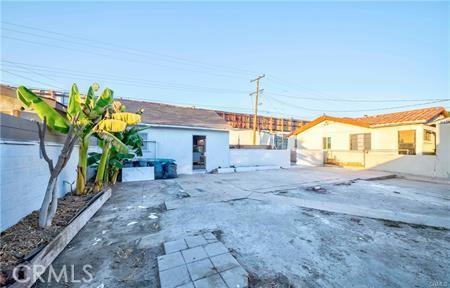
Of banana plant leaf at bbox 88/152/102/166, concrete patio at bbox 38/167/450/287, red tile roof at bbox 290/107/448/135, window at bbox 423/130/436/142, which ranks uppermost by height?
red tile roof at bbox 290/107/448/135

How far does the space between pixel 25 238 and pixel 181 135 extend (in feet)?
30.1

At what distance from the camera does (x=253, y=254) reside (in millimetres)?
3010

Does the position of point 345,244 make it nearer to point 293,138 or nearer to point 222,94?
point 293,138

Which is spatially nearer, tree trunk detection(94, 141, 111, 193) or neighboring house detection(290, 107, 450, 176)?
tree trunk detection(94, 141, 111, 193)

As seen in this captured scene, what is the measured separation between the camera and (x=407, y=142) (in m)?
13.8

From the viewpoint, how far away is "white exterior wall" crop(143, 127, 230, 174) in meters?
11.3

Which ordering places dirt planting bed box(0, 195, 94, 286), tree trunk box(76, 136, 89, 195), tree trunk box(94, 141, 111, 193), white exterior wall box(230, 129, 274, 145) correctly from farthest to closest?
white exterior wall box(230, 129, 274, 145)
tree trunk box(94, 141, 111, 193)
tree trunk box(76, 136, 89, 195)
dirt planting bed box(0, 195, 94, 286)

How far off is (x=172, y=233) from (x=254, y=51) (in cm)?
1418

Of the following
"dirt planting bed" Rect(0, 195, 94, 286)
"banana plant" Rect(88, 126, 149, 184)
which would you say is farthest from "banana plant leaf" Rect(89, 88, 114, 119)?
"dirt planting bed" Rect(0, 195, 94, 286)

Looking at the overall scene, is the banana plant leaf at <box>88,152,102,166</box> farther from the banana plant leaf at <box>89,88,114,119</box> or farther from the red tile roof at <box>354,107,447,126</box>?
the red tile roof at <box>354,107,447,126</box>

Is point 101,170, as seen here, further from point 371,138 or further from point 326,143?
point 326,143

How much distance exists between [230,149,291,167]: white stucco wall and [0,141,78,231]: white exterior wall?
10.6 metres

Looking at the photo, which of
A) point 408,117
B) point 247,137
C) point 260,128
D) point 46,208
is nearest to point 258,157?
point 247,137

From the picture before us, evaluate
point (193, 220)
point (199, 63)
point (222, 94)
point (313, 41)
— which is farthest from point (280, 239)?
point (222, 94)
